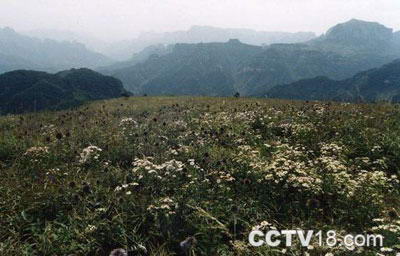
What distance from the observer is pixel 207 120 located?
17.2m

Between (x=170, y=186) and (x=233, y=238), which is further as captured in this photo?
(x=170, y=186)

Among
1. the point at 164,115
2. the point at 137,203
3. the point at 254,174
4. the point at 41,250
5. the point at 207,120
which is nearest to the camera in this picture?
the point at 41,250

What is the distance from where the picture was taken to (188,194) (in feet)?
28.6

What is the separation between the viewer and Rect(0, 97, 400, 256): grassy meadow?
23.7ft

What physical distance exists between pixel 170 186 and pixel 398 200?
560cm

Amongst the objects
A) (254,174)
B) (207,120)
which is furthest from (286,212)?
(207,120)

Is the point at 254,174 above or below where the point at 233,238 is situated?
above

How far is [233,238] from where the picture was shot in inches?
299

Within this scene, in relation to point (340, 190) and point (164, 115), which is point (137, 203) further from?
point (164, 115)

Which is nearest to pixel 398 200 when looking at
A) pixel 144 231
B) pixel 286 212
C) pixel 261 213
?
→ pixel 286 212

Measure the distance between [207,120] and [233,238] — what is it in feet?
32.6

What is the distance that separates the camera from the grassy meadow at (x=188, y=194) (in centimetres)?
724

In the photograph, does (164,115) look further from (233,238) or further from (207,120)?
(233,238)

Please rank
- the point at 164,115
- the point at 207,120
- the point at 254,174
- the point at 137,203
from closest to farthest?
1. the point at 137,203
2. the point at 254,174
3. the point at 207,120
4. the point at 164,115
